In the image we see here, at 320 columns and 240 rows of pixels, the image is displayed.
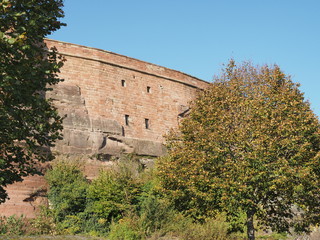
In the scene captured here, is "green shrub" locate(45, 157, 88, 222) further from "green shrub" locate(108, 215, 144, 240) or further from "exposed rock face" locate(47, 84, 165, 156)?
"green shrub" locate(108, 215, 144, 240)

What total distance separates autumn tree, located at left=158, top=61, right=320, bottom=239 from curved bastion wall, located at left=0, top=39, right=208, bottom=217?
706 centimetres

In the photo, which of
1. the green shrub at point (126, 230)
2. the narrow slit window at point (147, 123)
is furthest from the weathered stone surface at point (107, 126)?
the green shrub at point (126, 230)

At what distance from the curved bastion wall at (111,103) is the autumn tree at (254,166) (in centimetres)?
706

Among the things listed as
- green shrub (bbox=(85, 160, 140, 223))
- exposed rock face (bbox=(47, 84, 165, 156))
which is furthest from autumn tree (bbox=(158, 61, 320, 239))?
exposed rock face (bbox=(47, 84, 165, 156))

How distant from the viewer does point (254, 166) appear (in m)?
12.4

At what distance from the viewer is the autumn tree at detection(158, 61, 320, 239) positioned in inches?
480

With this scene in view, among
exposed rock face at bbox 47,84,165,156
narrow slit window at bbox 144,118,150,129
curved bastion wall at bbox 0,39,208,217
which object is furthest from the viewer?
narrow slit window at bbox 144,118,150,129

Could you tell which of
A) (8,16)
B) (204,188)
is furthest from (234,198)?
(8,16)

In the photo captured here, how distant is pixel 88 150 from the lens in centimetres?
2050

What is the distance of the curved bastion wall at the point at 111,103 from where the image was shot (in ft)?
67.7

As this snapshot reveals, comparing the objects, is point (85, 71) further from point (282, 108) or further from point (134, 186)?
point (282, 108)

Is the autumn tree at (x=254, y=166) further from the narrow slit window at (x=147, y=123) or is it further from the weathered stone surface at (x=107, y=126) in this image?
the narrow slit window at (x=147, y=123)

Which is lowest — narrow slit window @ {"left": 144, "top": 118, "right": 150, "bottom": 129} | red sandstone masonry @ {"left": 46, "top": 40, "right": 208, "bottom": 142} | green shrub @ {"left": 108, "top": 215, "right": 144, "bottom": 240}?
green shrub @ {"left": 108, "top": 215, "right": 144, "bottom": 240}

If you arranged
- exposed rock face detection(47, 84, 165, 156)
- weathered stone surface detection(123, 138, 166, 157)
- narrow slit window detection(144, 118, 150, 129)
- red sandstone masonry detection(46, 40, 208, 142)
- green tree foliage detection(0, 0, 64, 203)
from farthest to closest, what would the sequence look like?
1. narrow slit window detection(144, 118, 150, 129)
2. red sandstone masonry detection(46, 40, 208, 142)
3. weathered stone surface detection(123, 138, 166, 157)
4. exposed rock face detection(47, 84, 165, 156)
5. green tree foliage detection(0, 0, 64, 203)
